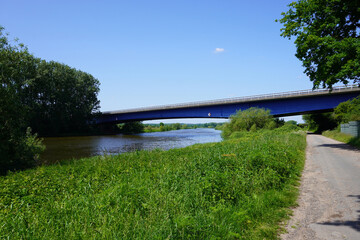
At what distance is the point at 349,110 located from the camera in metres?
34.3

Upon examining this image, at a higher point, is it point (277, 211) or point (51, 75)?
point (51, 75)

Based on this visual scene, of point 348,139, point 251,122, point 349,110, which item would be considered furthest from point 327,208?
point 349,110

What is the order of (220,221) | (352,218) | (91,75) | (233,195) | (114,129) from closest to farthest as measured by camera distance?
1. (220,221)
2. (352,218)
3. (233,195)
4. (91,75)
5. (114,129)

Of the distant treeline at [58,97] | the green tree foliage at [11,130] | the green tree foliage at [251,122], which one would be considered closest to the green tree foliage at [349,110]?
the green tree foliage at [251,122]

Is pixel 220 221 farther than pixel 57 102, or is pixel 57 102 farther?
pixel 57 102

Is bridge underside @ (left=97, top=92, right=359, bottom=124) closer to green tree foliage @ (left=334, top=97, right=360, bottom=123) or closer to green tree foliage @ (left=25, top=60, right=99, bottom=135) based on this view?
green tree foliage @ (left=334, top=97, right=360, bottom=123)

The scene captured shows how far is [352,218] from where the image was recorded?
5.14 meters

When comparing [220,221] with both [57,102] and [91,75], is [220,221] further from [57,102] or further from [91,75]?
[91,75]

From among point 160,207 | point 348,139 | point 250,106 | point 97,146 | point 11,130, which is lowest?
point 97,146

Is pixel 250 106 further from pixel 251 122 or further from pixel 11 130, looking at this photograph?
pixel 11 130

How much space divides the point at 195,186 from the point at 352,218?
3697 millimetres

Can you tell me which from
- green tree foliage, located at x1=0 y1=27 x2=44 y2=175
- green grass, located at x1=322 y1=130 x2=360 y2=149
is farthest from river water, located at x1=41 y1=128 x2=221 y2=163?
green grass, located at x1=322 y1=130 x2=360 y2=149

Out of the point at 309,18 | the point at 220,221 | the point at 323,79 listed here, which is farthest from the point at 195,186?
the point at 309,18

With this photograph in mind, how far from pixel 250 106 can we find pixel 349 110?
17.5 meters
